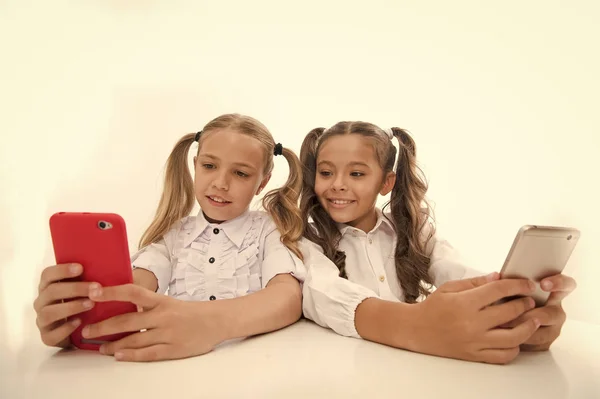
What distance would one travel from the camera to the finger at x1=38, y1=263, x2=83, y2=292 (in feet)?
2.88

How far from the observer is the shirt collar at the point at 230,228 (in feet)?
4.17

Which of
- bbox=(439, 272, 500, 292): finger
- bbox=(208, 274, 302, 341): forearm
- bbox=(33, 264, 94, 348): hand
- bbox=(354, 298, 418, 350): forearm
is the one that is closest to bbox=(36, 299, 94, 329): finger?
bbox=(33, 264, 94, 348): hand

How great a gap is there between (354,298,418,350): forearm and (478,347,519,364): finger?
0.12 m

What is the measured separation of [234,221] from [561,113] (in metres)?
1.21

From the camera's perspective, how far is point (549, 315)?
3.06 feet

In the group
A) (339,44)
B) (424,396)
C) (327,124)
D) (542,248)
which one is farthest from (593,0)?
(424,396)

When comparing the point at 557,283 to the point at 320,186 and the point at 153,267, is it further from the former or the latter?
the point at 153,267

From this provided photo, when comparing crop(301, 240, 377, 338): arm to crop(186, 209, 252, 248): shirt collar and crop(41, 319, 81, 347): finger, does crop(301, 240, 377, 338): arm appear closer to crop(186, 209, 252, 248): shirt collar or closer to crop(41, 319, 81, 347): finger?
crop(186, 209, 252, 248): shirt collar

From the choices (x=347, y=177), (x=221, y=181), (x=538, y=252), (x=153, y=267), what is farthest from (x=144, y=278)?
(x=538, y=252)

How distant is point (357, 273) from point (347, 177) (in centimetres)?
25

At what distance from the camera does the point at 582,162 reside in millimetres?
1747

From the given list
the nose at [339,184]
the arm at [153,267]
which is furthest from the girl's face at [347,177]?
the arm at [153,267]

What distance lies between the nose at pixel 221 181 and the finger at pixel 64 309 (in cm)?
42

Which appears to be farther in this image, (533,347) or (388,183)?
(388,183)
